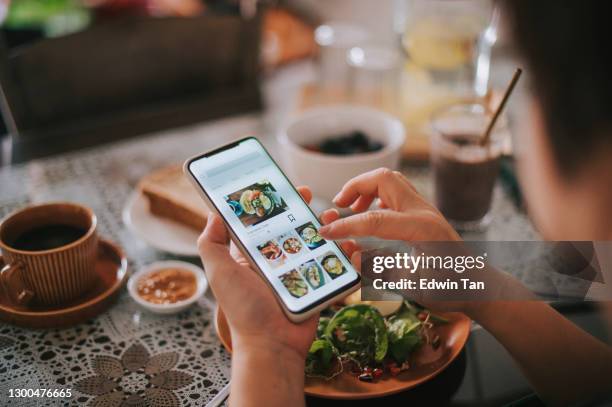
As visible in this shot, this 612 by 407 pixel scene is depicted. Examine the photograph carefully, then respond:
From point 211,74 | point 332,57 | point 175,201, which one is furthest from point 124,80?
point 175,201

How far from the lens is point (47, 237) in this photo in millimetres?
810

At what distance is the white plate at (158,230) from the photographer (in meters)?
0.91

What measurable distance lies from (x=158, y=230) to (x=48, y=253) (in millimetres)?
218

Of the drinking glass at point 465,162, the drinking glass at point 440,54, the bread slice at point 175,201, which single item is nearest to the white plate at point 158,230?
the bread slice at point 175,201

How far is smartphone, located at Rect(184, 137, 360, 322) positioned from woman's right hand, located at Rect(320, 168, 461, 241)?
1.8 inches

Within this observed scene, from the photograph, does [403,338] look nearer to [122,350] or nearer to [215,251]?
[215,251]

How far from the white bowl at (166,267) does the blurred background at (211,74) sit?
17.6 inches

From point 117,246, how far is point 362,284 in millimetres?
386

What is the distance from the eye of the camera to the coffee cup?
0.76m

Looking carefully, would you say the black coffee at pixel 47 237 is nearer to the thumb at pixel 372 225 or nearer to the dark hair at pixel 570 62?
the thumb at pixel 372 225

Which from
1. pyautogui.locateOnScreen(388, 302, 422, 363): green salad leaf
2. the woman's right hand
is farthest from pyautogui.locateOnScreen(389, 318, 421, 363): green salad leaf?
the woman's right hand

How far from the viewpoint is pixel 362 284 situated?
74 centimetres

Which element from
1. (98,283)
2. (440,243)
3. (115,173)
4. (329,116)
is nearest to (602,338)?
(440,243)

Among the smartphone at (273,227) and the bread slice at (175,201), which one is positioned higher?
the smartphone at (273,227)
